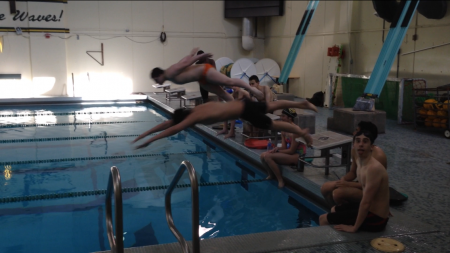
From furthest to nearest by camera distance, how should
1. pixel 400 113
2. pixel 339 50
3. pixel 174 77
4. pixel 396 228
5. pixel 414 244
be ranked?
pixel 339 50, pixel 400 113, pixel 174 77, pixel 396 228, pixel 414 244

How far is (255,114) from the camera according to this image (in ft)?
12.6

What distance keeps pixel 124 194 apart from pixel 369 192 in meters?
3.53

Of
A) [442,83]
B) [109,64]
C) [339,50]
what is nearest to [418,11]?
[442,83]

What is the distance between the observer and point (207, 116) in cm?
370

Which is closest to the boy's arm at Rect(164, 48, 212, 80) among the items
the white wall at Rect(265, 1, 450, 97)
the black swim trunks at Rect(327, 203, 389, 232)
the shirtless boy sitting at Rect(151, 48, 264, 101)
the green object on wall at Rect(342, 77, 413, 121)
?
the shirtless boy sitting at Rect(151, 48, 264, 101)

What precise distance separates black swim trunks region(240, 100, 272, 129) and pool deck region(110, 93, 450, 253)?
1024mm

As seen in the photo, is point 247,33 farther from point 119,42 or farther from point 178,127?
point 178,127

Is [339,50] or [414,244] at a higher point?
[339,50]

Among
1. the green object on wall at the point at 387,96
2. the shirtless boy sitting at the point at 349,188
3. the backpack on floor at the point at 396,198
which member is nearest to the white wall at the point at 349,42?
the green object on wall at the point at 387,96

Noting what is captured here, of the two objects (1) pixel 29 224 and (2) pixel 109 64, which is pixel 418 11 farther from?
(2) pixel 109 64

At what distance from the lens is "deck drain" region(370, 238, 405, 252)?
10.3 feet

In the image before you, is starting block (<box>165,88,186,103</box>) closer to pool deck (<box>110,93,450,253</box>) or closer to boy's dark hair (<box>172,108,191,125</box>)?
pool deck (<box>110,93,450,253</box>)

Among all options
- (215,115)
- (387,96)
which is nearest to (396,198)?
(215,115)

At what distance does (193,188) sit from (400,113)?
8.03m
